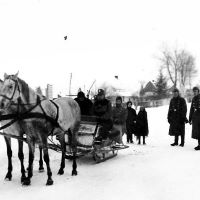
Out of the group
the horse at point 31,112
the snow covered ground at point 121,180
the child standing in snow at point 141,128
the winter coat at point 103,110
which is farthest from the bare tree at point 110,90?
the horse at point 31,112

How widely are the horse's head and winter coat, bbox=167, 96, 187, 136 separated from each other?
633cm

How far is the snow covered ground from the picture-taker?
5.94m

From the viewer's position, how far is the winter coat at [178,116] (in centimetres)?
1135

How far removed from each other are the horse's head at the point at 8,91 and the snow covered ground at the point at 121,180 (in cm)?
157

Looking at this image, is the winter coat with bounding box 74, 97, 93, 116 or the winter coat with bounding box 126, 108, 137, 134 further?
the winter coat with bounding box 126, 108, 137, 134

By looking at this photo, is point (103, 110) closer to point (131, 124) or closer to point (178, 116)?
point (178, 116)

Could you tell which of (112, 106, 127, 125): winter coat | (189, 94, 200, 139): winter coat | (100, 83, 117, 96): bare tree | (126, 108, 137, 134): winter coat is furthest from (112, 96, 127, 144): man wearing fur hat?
(100, 83, 117, 96): bare tree

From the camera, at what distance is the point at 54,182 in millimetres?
6918

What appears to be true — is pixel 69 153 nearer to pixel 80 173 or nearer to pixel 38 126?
pixel 80 173

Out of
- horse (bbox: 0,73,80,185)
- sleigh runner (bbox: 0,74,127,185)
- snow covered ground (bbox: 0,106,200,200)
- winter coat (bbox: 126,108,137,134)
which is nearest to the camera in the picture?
snow covered ground (bbox: 0,106,200,200)

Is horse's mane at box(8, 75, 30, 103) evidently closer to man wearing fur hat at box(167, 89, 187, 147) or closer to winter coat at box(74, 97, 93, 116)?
winter coat at box(74, 97, 93, 116)

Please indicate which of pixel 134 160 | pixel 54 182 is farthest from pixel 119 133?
pixel 54 182

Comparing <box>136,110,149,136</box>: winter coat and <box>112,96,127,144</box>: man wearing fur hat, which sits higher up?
<box>112,96,127,144</box>: man wearing fur hat

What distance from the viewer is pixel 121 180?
Result: 6918 mm
